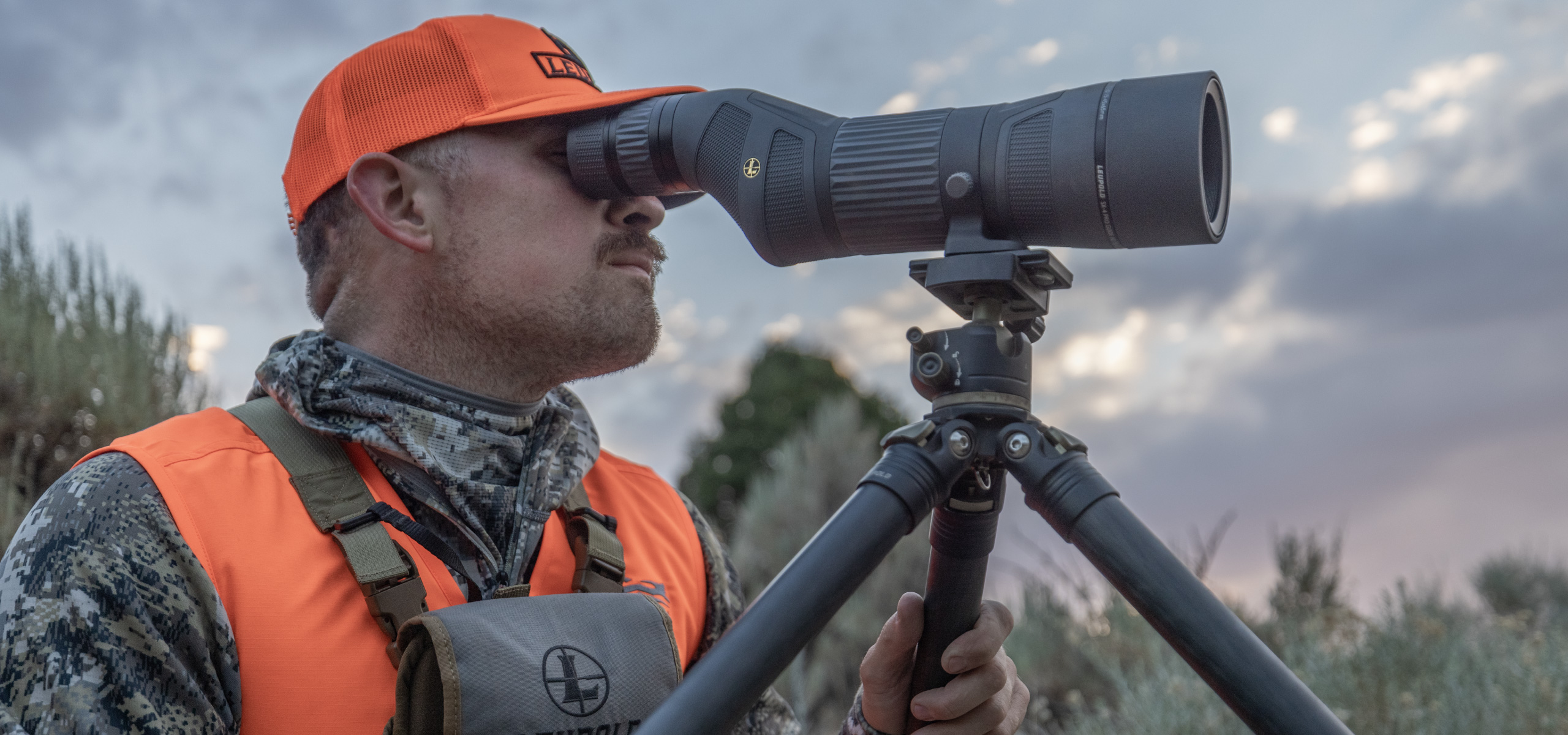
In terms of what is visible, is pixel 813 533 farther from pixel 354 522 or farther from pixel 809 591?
pixel 809 591

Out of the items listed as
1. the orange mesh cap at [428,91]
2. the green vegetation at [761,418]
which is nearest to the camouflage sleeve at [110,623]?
the orange mesh cap at [428,91]

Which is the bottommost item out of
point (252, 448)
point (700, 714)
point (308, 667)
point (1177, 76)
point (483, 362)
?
point (308, 667)

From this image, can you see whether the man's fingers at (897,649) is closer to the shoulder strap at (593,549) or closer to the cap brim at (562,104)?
the shoulder strap at (593,549)

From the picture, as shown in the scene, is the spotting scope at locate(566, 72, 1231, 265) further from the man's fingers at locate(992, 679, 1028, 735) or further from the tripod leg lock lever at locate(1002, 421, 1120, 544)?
the man's fingers at locate(992, 679, 1028, 735)

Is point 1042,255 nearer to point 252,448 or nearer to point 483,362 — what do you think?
point 483,362

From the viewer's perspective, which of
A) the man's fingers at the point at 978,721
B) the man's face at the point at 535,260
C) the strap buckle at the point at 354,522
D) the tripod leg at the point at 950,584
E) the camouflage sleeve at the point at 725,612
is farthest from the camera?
the camouflage sleeve at the point at 725,612

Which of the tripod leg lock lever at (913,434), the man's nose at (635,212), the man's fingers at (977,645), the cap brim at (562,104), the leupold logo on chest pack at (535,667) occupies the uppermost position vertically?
the cap brim at (562,104)

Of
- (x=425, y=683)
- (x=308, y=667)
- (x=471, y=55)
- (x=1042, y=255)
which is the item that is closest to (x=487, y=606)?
(x=425, y=683)

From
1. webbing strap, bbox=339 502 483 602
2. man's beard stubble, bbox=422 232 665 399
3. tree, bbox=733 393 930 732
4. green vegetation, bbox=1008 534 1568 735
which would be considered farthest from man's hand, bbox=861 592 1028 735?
tree, bbox=733 393 930 732

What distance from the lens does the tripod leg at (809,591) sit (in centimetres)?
96

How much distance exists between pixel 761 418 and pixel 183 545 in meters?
11.9

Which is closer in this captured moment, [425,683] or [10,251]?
[425,683]

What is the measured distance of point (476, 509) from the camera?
174 centimetres

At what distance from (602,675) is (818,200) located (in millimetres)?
745
